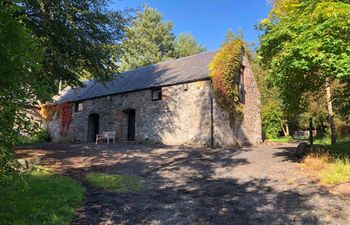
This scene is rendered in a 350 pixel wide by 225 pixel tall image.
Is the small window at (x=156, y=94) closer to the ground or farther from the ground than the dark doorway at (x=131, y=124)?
farther from the ground

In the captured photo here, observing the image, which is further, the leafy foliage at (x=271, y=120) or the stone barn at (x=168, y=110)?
the leafy foliage at (x=271, y=120)

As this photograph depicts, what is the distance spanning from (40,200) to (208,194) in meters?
4.02

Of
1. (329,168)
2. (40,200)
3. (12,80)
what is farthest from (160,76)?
(12,80)

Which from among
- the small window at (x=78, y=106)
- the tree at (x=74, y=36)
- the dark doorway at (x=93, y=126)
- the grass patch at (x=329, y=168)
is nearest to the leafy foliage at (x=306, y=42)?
the grass patch at (x=329, y=168)

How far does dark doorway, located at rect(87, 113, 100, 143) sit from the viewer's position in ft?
85.4

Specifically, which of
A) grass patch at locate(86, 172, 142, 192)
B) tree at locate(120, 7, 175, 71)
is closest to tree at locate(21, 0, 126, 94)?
grass patch at locate(86, 172, 142, 192)

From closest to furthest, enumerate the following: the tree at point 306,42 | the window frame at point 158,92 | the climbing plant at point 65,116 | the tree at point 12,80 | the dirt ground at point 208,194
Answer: the tree at point 12,80 → the dirt ground at point 208,194 → the tree at point 306,42 → the window frame at point 158,92 → the climbing plant at point 65,116

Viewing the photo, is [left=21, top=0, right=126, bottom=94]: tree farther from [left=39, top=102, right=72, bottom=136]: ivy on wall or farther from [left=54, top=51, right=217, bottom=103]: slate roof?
[left=39, top=102, right=72, bottom=136]: ivy on wall

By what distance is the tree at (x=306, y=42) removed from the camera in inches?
328

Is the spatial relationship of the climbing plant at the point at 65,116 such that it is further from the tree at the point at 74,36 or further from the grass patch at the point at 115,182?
the grass patch at the point at 115,182

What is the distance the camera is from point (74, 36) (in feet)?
42.0

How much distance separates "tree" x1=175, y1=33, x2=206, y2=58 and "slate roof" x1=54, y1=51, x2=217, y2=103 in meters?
26.4

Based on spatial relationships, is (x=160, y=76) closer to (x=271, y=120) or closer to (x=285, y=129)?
(x=271, y=120)

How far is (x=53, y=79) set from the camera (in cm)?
1459
